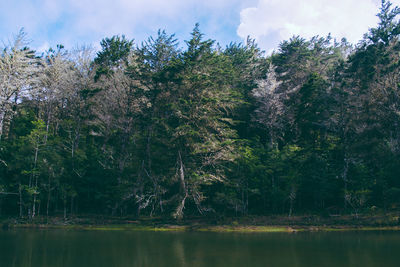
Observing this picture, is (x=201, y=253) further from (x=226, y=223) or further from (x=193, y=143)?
(x=193, y=143)

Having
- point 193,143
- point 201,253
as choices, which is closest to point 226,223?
point 193,143

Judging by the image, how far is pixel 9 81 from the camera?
30.4 m

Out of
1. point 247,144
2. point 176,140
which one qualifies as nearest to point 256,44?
point 247,144

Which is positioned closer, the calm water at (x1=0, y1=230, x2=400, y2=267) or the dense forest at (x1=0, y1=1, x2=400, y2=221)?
the calm water at (x1=0, y1=230, x2=400, y2=267)

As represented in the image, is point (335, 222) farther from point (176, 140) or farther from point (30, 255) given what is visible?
point (30, 255)

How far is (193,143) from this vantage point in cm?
3244

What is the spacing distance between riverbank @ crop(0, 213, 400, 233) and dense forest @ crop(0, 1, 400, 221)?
1.59 metres

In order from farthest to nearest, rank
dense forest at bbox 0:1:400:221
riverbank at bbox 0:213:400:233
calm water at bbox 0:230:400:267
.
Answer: dense forest at bbox 0:1:400:221 < riverbank at bbox 0:213:400:233 < calm water at bbox 0:230:400:267

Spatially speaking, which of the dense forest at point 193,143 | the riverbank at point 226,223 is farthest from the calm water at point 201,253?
the dense forest at point 193,143

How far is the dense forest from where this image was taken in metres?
31.5

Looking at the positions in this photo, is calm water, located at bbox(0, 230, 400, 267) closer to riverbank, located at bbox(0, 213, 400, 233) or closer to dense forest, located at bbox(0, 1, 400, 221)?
riverbank, located at bbox(0, 213, 400, 233)

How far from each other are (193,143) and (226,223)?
881cm

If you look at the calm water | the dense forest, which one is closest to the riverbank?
the dense forest

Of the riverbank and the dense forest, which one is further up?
the dense forest
